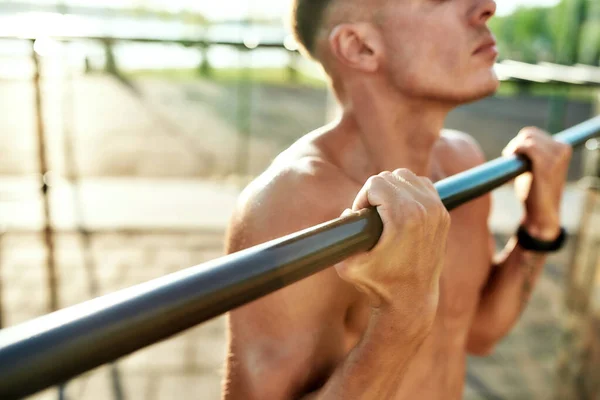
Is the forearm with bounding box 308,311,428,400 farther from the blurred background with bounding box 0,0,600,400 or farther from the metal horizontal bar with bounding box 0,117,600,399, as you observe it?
the blurred background with bounding box 0,0,600,400

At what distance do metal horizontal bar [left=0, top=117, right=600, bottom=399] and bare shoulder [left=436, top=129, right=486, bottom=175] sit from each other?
856 millimetres

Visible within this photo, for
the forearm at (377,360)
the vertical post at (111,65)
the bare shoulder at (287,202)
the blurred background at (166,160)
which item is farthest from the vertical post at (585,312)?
the vertical post at (111,65)

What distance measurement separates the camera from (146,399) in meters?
2.51

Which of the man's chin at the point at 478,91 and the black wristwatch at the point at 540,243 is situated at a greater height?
the man's chin at the point at 478,91

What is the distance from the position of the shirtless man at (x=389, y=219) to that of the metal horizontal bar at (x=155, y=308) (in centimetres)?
13

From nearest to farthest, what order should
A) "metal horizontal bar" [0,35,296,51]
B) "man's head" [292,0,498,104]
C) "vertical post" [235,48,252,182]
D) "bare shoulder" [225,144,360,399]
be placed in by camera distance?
"bare shoulder" [225,144,360,399] → "man's head" [292,0,498,104] → "metal horizontal bar" [0,35,296,51] → "vertical post" [235,48,252,182]

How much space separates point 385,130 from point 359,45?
0.63 ft

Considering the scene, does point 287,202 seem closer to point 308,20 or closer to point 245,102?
point 308,20

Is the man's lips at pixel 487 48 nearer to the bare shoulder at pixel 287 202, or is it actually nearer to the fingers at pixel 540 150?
the fingers at pixel 540 150

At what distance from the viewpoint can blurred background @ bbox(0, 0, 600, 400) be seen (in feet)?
8.80

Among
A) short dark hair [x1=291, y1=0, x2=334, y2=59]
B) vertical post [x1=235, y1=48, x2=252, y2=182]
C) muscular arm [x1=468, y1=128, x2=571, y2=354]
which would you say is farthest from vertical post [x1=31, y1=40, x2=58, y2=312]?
vertical post [x1=235, y1=48, x2=252, y2=182]

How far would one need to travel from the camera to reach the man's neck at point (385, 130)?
1224 millimetres

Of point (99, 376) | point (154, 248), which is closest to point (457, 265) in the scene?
point (99, 376)

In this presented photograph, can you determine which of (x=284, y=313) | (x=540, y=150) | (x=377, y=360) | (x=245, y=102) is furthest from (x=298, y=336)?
(x=245, y=102)
